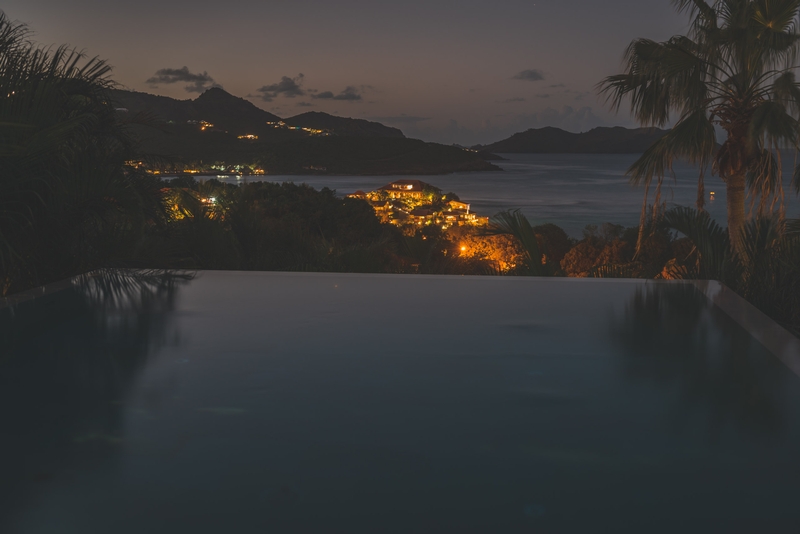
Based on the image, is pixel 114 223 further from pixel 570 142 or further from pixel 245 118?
pixel 570 142

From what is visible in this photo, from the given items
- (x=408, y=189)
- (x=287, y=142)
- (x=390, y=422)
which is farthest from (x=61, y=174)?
(x=287, y=142)

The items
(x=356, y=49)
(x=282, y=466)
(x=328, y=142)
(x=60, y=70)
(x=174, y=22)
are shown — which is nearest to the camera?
(x=282, y=466)

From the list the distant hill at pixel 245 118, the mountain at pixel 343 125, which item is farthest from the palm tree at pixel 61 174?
the mountain at pixel 343 125

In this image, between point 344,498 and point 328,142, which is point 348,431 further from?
point 328,142

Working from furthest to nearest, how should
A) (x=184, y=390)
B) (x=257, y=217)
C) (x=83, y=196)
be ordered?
(x=257, y=217), (x=83, y=196), (x=184, y=390)

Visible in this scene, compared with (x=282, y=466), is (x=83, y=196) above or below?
above

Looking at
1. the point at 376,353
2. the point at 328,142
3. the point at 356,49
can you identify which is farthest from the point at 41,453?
the point at 328,142
